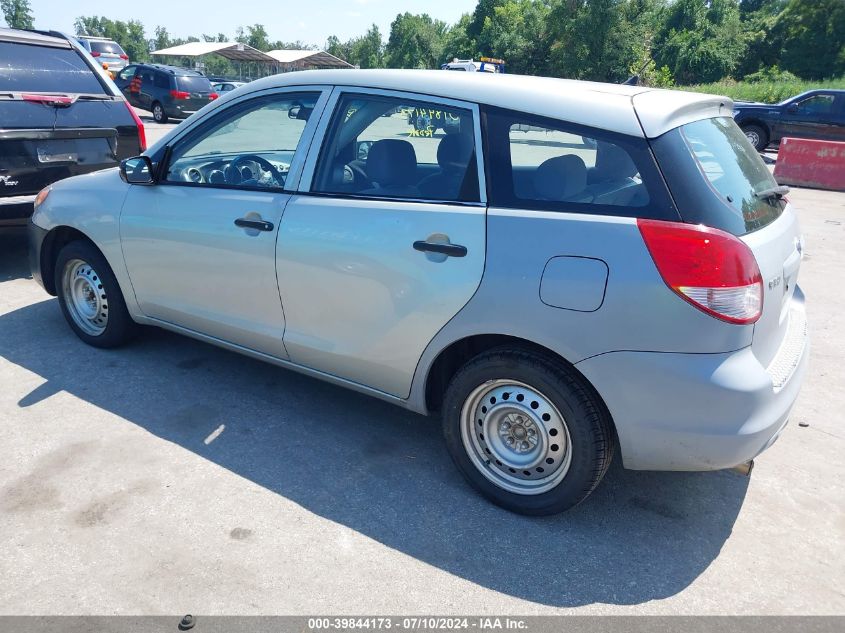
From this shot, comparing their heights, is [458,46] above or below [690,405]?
below

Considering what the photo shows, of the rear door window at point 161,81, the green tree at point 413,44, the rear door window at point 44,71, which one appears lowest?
the green tree at point 413,44

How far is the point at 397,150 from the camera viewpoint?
329cm

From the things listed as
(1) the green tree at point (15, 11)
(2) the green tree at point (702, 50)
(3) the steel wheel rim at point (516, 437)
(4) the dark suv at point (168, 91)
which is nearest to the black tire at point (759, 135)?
(4) the dark suv at point (168, 91)

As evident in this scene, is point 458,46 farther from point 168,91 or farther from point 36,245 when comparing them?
point 36,245

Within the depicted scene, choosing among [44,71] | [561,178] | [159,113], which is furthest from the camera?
[159,113]

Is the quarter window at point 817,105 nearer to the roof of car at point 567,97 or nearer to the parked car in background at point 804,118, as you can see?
the parked car in background at point 804,118

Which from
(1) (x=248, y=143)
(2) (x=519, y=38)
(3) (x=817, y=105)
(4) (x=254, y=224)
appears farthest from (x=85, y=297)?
(2) (x=519, y=38)

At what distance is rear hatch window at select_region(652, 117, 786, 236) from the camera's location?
246 cm

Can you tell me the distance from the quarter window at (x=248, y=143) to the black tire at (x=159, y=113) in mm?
19704

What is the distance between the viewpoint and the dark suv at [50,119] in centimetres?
534

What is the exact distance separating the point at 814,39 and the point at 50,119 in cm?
5969


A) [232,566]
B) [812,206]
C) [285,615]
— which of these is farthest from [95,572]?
[812,206]

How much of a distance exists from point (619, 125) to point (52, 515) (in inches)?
111

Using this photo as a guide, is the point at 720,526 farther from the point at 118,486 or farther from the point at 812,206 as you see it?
the point at 812,206
